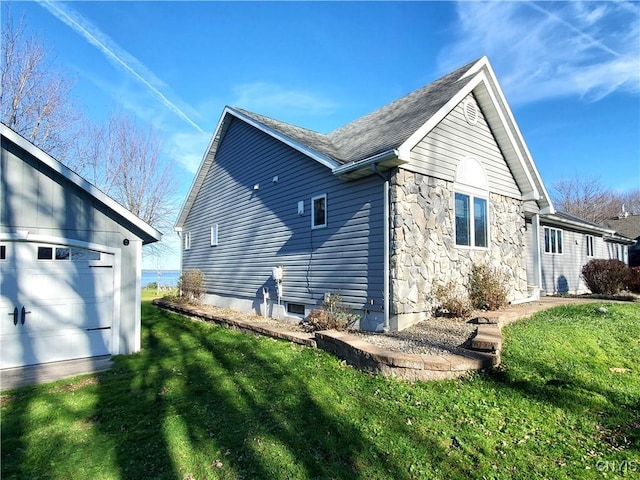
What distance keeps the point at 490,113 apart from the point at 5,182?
35.6 feet

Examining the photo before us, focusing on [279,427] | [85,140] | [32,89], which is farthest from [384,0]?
[85,140]

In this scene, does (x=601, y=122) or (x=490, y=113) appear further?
(x=601, y=122)

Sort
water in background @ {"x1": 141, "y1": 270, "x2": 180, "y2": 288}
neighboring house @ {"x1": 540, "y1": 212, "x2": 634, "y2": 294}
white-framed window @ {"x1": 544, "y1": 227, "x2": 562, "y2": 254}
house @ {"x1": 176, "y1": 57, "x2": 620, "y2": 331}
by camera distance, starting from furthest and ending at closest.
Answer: water in background @ {"x1": 141, "y1": 270, "x2": 180, "y2": 288} → white-framed window @ {"x1": 544, "y1": 227, "x2": 562, "y2": 254} → neighboring house @ {"x1": 540, "y1": 212, "x2": 634, "y2": 294} → house @ {"x1": 176, "y1": 57, "x2": 620, "y2": 331}

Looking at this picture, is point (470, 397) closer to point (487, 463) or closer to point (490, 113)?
point (487, 463)

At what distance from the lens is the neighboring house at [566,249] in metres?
15.1

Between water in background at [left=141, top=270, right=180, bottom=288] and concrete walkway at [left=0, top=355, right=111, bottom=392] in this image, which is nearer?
concrete walkway at [left=0, top=355, right=111, bottom=392]

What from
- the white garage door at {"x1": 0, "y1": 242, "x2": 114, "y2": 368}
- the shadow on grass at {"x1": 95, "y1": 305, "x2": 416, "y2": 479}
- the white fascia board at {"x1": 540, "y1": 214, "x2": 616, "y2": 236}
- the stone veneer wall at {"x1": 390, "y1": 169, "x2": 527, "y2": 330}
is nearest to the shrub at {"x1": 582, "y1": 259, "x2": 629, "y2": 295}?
the white fascia board at {"x1": 540, "y1": 214, "x2": 616, "y2": 236}

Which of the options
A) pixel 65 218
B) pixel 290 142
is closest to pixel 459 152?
pixel 290 142

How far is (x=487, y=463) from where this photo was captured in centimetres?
335

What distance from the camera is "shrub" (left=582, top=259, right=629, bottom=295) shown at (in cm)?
1352

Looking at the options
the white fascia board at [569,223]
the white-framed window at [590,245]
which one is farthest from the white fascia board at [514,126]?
the white-framed window at [590,245]

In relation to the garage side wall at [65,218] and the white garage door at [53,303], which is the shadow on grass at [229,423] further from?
the garage side wall at [65,218]

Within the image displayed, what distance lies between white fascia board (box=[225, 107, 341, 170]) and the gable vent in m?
3.89

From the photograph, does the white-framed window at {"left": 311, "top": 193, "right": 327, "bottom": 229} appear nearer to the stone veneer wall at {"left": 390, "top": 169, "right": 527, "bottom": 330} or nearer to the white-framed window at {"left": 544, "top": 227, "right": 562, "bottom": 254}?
the stone veneer wall at {"left": 390, "top": 169, "right": 527, "bottom": 330}
